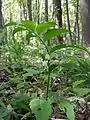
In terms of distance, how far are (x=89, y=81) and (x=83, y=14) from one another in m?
2.56

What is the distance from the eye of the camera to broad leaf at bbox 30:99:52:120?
1.21m

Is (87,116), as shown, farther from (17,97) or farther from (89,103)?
(17,97)

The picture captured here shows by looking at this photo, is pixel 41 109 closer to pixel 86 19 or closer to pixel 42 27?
pixel 42 27

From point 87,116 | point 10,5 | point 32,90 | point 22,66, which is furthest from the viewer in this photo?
point 10,5

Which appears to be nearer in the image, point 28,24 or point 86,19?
point 28,24

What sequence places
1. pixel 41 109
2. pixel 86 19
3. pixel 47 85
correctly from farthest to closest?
1. pixel 86 19
2. pixel 47 85
3. pixel 41 109

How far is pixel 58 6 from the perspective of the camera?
730 centimetres

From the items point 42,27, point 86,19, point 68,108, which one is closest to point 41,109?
point 68,108

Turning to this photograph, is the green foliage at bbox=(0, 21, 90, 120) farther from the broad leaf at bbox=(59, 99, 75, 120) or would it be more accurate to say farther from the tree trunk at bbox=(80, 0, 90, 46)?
the tree trunk at bbox=(80, 0, 90, 46)

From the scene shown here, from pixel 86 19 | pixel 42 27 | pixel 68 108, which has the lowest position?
pixel 68 108

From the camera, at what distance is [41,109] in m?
1.23

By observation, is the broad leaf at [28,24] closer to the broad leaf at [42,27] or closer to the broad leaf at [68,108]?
the broad leaf at [42,27]

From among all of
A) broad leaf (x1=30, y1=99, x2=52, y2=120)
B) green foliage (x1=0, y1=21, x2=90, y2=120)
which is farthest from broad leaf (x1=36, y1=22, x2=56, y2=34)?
broad leaf (x1=30, y1=99, x2=52, y2=120)

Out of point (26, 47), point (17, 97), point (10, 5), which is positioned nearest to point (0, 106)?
point (17, 97)
